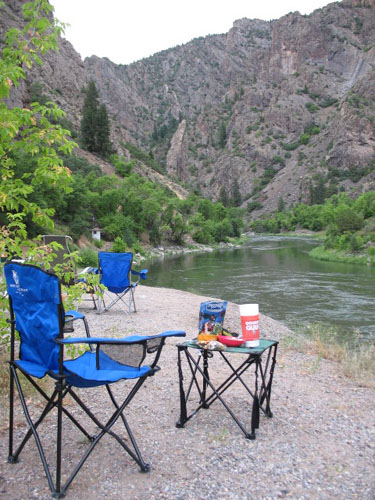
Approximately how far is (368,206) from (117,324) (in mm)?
39521

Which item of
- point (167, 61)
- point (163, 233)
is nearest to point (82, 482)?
point (163, 233)

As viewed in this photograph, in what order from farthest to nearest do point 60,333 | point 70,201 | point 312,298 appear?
point 70,201, point 312,298, point 60,333

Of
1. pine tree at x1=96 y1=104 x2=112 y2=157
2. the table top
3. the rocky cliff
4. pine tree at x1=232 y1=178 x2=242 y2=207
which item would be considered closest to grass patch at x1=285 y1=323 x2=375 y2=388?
the table top

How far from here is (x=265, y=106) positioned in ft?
431

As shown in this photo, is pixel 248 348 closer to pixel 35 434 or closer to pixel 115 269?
pixel 35 434

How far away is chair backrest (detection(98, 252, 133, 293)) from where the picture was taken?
7.75m

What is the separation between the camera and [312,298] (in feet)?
44.8

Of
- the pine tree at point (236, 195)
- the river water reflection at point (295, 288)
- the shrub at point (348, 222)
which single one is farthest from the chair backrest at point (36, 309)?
the pine tree at point (236, 195)

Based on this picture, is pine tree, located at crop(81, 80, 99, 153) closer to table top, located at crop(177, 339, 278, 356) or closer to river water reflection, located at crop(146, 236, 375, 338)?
river water reflection, located at crop(146, 236, 375, 338)

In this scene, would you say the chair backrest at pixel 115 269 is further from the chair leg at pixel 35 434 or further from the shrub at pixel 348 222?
the shrub at pixel 348 222

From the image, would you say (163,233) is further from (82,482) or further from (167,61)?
(167,61)

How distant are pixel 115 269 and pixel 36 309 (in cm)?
541

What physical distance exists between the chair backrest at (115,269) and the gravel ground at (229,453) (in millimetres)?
3744

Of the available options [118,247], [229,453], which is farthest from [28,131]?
[118,247]
